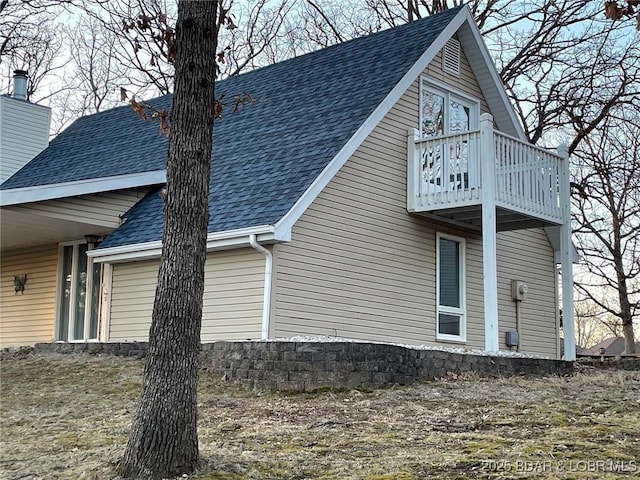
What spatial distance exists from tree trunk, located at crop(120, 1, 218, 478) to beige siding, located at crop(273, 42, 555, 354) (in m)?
4.99

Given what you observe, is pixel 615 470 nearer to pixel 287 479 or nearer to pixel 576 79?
pixel 287 479

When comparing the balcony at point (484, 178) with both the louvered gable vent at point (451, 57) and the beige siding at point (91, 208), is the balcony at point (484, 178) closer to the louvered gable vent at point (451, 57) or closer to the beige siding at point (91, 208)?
the louvered gable vent at point (451, 57)

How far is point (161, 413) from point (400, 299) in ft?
24.4

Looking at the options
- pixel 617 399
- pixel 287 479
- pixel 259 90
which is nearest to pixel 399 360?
pixel 617 399

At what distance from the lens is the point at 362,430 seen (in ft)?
23.5

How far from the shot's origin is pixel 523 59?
23.0m

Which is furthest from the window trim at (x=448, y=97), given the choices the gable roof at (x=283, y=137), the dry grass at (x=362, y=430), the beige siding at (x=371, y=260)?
the dry grass at (x=362, y=430)

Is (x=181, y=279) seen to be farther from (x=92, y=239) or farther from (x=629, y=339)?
(x=629, y=339)

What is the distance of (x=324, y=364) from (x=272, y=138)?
5.28 meters

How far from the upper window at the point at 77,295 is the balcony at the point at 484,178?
5.50 meters

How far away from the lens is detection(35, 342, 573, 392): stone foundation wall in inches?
368

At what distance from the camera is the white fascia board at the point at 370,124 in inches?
438

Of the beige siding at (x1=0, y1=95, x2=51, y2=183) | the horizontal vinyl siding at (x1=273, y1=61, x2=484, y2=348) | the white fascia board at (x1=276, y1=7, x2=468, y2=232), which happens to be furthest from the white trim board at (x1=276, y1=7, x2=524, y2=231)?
the beige siding at (x1=0, y1=95, x2=51, y2=183)

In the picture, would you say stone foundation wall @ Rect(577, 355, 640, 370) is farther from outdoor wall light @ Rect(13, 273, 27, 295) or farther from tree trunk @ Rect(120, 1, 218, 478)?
outdoor wall light @ Rect(13, 273, 27, 295)
